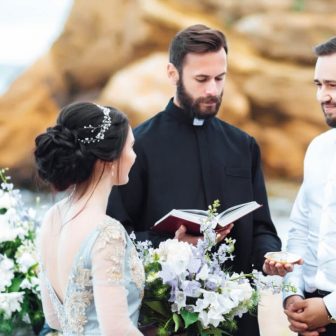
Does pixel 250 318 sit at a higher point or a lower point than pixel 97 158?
lower

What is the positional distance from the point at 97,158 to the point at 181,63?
1076 millimetres

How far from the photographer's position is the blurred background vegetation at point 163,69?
508 inches

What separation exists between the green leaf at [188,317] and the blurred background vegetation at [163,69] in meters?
9.53

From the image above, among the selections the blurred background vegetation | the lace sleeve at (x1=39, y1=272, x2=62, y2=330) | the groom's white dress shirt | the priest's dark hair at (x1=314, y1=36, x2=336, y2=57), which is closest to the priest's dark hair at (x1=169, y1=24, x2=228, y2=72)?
the priest's dark hair at (x1=314, y1=36, x2=336, y2=57)

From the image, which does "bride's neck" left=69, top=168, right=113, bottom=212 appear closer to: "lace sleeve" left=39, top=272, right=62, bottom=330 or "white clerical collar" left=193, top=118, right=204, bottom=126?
"lace sleeve" left=39, top=272, right=62, bottom=330

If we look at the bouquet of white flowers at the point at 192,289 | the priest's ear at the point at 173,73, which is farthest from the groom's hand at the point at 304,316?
the priest's ear at the point at 173,73

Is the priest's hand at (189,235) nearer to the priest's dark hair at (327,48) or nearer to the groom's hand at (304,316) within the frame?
the groom's hand at (304,316)

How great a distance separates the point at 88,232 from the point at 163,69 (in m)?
10.6

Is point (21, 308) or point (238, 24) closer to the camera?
point (21, 308)

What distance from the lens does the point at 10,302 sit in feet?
12.1

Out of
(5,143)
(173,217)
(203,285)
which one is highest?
(173,217)

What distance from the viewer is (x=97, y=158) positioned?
8.77ft

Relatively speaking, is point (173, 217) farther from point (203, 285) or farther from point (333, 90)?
point (333, 90)

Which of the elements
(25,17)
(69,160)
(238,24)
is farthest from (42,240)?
(25,17)
